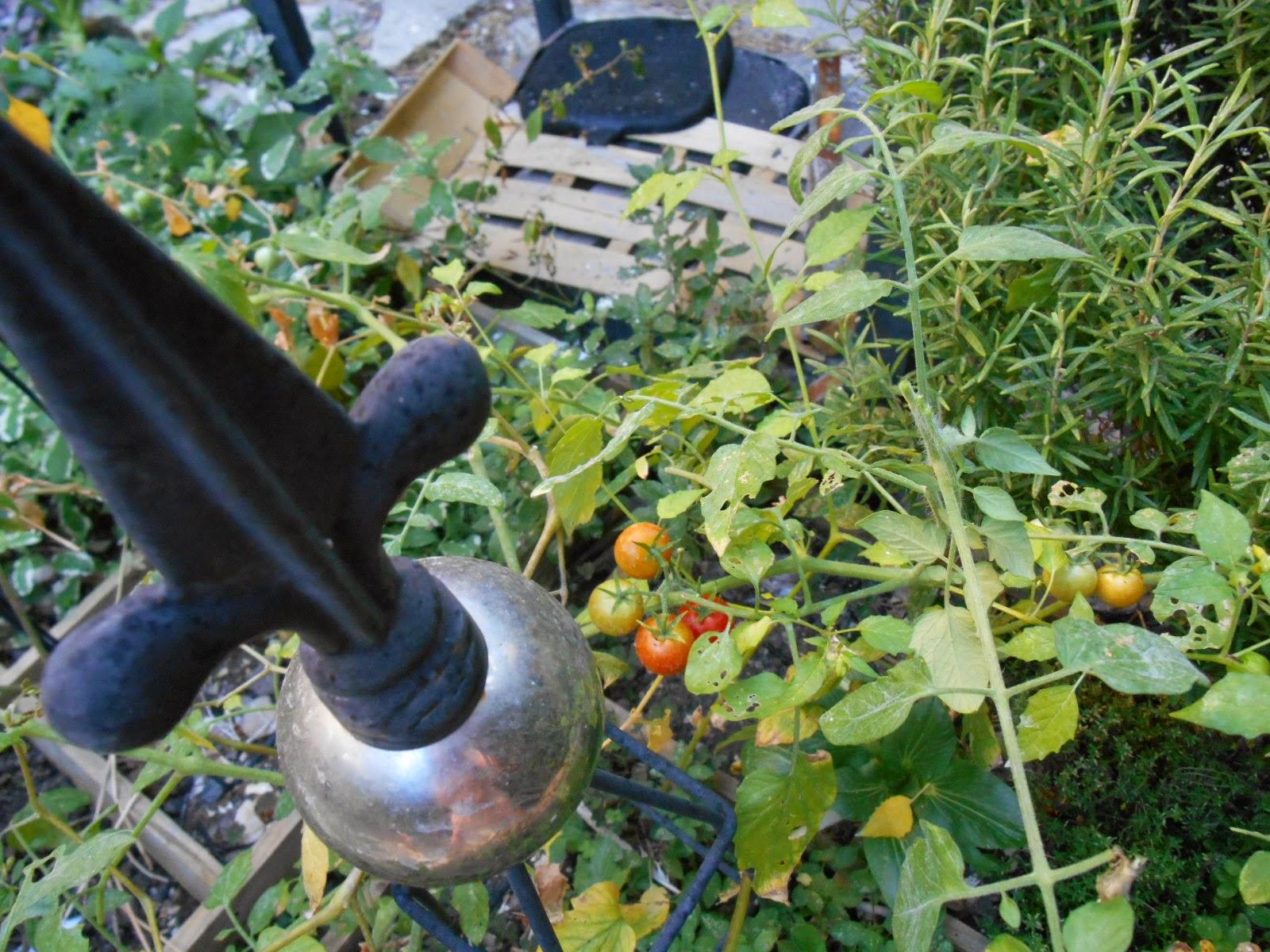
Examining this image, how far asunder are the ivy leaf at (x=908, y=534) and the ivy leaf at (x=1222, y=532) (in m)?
0.21

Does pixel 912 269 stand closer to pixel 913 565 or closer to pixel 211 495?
pixel 913 565

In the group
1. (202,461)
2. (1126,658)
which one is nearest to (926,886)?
(1126,658)

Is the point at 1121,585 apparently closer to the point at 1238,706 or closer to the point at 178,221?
the point at 1238,706

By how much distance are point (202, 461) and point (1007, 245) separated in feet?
1.95

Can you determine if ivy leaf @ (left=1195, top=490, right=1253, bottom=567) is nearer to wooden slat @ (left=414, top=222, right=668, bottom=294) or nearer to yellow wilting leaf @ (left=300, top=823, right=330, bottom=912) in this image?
yellow wilting leaf @ (left=300, top=823, right=330, bottom=912)

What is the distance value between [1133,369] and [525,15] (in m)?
2.93

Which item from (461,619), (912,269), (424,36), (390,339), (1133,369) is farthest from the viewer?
Result: (424,36)

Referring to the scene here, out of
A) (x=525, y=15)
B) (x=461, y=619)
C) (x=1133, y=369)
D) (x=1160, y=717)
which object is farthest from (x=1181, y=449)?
(x=525, y=15)

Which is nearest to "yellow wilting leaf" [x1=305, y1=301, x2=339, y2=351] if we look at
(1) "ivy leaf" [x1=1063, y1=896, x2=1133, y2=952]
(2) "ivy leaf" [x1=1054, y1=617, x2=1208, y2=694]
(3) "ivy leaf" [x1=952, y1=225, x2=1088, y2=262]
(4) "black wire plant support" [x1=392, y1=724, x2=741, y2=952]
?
(4) "black wire plant support" [x1=392, y1=724, x2=741, y2=952]

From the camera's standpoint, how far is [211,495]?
0.42m

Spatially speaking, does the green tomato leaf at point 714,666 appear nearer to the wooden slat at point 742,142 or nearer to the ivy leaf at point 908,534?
the ivy leaf at point 908,534

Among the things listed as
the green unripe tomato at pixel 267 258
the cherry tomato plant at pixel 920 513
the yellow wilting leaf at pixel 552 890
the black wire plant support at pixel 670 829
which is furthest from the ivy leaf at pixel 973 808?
the green unripe tomato at pixel 267 258

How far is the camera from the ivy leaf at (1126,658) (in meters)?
0.69

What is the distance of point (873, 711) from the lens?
77 centimetres
